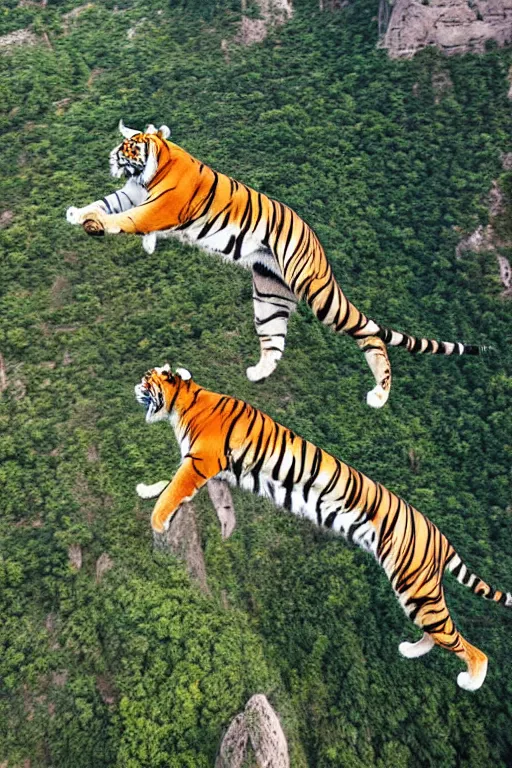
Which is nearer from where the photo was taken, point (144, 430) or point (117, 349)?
point (144, 430)

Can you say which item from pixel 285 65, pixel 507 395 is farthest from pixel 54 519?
pixel 285 65

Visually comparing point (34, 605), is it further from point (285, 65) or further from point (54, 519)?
point (285, 65)

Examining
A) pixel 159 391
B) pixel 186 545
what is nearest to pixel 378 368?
pixel 159 391

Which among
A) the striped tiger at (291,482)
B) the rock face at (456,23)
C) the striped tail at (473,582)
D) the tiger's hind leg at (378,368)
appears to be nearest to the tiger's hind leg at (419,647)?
the striped tiger at (291,482)

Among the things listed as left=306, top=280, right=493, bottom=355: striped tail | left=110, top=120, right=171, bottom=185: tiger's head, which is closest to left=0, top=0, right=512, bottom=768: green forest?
left=306, top=280, right=493, bottom=355: striped tail

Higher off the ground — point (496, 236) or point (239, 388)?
point (496, 236)

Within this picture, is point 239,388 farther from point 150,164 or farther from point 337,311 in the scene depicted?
point 150,164
